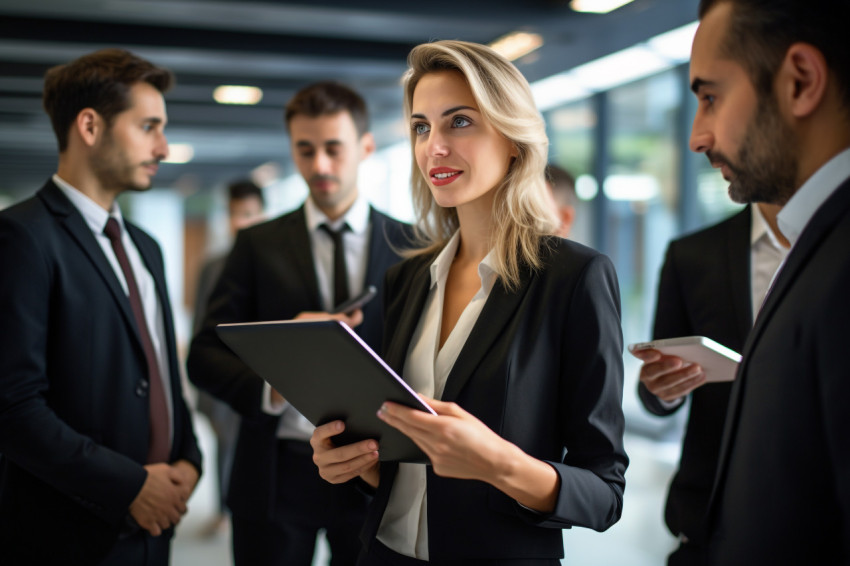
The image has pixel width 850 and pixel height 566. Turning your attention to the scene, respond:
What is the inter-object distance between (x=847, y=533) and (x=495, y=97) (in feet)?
3.69

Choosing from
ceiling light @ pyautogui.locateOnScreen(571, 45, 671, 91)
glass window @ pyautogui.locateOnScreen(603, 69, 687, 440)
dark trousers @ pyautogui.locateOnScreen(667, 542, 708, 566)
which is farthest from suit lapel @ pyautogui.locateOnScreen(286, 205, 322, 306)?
glass window @ pyautogui.locateOnScreen(603, 69, 687, 440)

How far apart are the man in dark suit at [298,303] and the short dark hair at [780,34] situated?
125 cm

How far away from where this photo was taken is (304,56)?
6.27 meters

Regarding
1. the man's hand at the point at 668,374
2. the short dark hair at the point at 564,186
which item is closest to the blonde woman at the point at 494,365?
the man's hand at the point at 668,374

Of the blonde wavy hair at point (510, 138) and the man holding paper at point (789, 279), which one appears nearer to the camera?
the man holding paper at point (789, 279)

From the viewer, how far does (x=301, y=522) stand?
2.27 meters

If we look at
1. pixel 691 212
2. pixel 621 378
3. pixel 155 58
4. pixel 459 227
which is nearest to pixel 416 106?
pixel 459 227

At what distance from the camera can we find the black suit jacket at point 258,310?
2.32 m

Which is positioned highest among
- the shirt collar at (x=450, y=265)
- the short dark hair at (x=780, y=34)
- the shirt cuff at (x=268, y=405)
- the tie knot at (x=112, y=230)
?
the short dark hair at (x=780, y=34)

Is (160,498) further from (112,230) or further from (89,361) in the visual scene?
(112,230)

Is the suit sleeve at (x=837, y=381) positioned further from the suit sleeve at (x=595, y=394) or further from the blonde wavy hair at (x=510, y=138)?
the blonde wavy hair at (x=510, y=138)

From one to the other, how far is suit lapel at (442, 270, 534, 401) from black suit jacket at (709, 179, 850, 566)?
1.83ft

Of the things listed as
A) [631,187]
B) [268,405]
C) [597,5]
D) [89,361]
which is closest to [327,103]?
[268,405]

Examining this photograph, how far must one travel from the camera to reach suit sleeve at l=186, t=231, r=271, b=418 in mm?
2336
